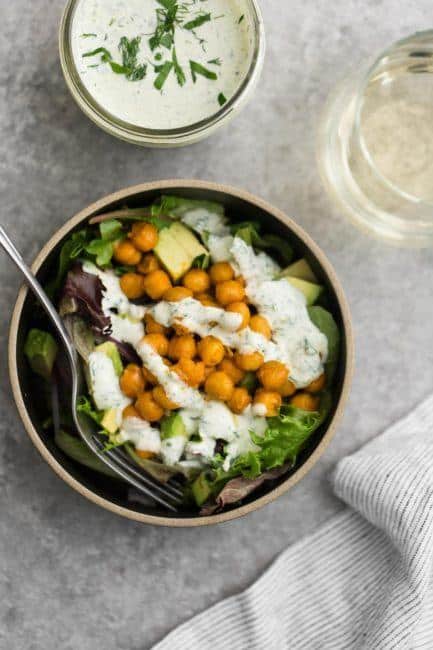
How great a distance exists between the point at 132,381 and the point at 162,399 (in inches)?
2.9

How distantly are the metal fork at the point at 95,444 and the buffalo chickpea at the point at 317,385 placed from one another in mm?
328

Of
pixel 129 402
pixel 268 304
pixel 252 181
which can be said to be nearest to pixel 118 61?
pixel 252 181

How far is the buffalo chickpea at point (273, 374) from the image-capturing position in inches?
58.2

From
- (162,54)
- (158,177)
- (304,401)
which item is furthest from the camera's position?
(158,177)

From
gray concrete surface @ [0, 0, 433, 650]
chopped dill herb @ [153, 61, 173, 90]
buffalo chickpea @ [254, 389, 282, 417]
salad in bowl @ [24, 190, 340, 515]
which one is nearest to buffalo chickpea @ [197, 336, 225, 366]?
salad in bowl @ [24, 190, 340, 515]

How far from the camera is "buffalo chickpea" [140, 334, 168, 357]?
1.49 m

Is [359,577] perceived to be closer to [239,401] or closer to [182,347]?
[239,401]

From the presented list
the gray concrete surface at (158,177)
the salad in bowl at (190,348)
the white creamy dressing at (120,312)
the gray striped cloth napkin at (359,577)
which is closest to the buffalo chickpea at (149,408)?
the salad in bowl at (190,348)

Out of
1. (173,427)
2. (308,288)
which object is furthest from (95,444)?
(308,288)

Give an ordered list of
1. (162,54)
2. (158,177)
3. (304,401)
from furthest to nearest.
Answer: (158,177)
(304,401)
(162,54)

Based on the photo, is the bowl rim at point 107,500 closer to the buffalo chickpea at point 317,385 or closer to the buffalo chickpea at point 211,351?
the buffalo chickpea at point 317,385

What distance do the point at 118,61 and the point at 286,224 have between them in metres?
0.43

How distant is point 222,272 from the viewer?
1.51 m

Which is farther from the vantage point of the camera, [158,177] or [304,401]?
[158,177]
